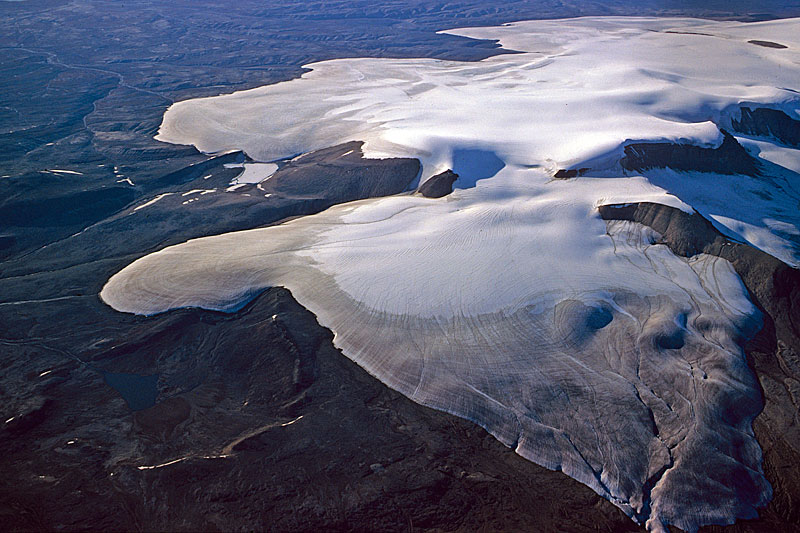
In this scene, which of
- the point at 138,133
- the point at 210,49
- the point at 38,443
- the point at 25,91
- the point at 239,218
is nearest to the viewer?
the point at 38,443

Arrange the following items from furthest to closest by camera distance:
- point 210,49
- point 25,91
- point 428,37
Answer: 1. point 428,37
2. point 210,49
3. point 25,91

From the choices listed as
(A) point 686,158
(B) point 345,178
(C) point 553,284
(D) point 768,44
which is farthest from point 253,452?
(D) point 768,44

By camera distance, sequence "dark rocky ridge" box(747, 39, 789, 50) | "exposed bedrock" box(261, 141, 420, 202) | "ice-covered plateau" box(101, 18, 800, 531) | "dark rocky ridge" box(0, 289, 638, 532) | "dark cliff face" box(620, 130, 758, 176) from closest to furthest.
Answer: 1. "dark rocky ridge" box(0, 289, 638, 532)
2. "ice-covered plateau" box(101, 18, 800, 531)
3. "dark cliff face" box(620, 130, 758, 176)
4. "exposed bedrock" box(261, 141, 420, 202)
5. "dark rocky ridge" box(747, 39, 789, 50)

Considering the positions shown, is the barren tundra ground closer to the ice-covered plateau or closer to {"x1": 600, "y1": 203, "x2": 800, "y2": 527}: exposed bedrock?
{"x1": 600, "y1": 203, "x2": 800, "y2": 527}: exposed bedrock

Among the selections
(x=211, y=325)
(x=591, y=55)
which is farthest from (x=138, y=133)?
(x=591, y=55)

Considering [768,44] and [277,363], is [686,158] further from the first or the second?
[768,44]

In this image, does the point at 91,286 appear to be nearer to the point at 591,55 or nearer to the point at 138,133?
the point at 138,133

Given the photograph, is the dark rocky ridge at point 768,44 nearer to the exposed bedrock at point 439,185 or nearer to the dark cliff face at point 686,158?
the dark cliff face at point 686,158

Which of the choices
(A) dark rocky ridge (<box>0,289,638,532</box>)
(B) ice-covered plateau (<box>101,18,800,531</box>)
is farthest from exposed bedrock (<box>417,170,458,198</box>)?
(A) dark rocky ridge (<box>0,289,638,532</box>)
